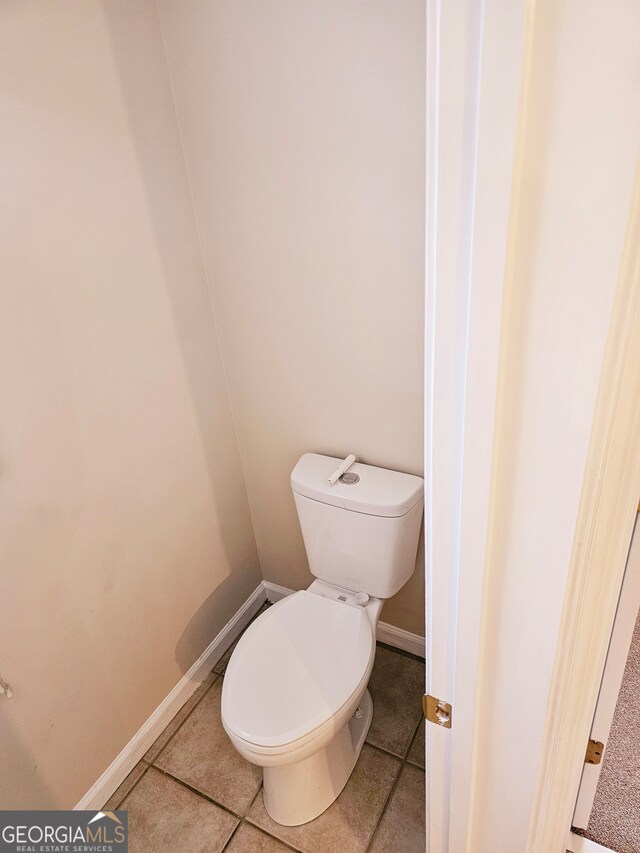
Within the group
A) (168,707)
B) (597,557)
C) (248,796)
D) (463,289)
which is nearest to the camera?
(463,289)

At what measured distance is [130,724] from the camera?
163 cm

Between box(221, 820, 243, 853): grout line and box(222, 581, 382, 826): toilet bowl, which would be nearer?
box(222, 581, 382, 826): toilet bowl

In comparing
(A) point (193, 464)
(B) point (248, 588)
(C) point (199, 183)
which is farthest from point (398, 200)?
(B) point (248, 588)

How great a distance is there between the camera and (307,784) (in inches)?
57.1

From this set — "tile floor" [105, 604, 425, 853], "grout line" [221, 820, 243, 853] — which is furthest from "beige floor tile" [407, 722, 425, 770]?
"grout line" [221, 820, 243, 853]

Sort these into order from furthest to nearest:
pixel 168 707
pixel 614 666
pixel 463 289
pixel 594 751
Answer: pixel 168 707
pixel 594 751
pixel 614 666
pixel 463 289

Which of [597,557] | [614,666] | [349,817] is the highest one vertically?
[597,557]

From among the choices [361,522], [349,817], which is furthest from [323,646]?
[349,817]

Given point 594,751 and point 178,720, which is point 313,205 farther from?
point 178,720

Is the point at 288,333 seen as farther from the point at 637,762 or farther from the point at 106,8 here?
the point at 637,762

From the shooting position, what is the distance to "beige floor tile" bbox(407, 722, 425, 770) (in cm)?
160

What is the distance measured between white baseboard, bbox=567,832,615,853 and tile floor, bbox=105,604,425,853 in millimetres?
370

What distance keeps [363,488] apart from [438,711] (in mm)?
769

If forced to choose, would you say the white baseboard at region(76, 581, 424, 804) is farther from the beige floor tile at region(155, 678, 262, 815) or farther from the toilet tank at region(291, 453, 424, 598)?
the toilet tank at region(291, 453, 424, 598)
